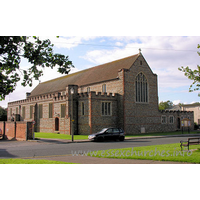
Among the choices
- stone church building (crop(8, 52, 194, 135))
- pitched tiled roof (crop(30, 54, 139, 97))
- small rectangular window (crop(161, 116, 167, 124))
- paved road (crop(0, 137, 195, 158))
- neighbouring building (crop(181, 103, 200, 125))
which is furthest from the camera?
neighbouring building (crop(181, 103, 200, 125))

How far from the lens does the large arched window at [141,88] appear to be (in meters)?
37.9

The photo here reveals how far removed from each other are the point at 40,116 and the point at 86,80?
11568 millimetres

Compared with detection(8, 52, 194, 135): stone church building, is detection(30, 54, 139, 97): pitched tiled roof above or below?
above

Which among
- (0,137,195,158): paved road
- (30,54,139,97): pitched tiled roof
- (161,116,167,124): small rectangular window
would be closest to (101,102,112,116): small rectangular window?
(30,54,139,97): pitched tiled roof

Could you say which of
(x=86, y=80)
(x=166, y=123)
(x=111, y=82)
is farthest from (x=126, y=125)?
(x=86, y=80)

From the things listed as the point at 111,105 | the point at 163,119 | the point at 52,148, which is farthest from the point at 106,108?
the point at 52,148

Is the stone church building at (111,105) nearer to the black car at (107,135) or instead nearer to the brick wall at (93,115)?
the brick wall at (93,115)

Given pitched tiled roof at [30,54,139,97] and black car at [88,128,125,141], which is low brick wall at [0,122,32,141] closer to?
black car at [88,128,125,141]

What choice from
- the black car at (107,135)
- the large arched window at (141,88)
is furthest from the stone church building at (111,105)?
the black car at (107,135)

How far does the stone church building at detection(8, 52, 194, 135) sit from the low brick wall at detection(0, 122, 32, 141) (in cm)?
649

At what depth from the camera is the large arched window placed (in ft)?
124

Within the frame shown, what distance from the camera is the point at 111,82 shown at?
124ft

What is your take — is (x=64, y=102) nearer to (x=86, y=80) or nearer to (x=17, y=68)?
A: (x=86, y=80)
